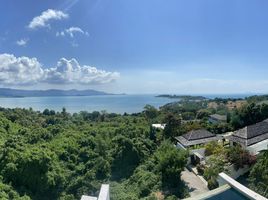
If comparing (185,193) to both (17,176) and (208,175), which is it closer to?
(208,175)

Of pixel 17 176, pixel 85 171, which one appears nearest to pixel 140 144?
pixel 85 171

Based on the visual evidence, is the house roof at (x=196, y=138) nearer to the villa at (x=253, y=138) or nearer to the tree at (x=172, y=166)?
the villa at (x=253, y=138)

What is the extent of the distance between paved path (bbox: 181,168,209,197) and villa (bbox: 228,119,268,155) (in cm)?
449

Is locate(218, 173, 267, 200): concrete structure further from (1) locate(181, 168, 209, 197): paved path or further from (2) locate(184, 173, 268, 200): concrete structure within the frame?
(1) locate(181, 168, 209, 197): paved path

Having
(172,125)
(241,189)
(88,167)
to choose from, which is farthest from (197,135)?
(241,189)

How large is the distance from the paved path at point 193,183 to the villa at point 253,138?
4.49 meters

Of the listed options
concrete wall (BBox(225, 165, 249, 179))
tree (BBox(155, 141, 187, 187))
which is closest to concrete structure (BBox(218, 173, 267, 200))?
concrete wall (BBox(225, 165, 249, 179))

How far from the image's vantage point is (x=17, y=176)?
2003 cm

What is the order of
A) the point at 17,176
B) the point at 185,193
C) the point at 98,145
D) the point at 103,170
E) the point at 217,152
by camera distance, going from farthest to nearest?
the point at 98,145, the point at 103,170, the point at 217,152, the point at 17,176, the point at 185,193

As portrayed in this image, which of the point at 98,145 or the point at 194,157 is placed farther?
the point at 98,145

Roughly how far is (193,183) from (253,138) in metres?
6.71

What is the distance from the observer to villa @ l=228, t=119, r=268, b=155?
22047 mm

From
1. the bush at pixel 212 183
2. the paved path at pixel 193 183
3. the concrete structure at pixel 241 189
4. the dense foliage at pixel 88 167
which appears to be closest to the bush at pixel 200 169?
the paved path at pixel 193 183

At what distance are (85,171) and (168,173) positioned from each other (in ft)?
23.9
